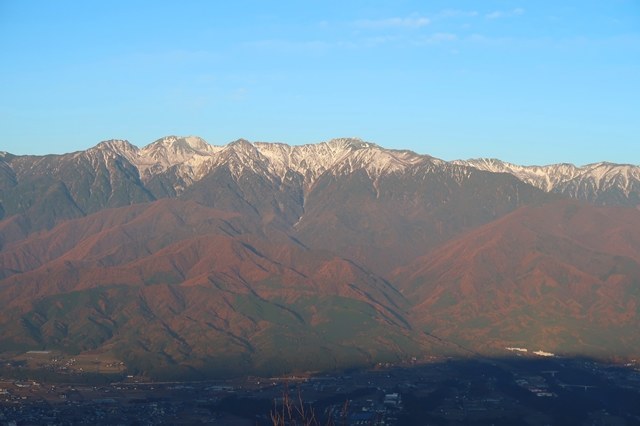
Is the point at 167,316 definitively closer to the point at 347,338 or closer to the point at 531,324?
the point at 347,338

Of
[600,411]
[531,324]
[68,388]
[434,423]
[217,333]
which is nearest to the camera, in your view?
[434,423]

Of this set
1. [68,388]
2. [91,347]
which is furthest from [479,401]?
[91,347]

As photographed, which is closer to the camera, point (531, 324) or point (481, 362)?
point (481, 362)

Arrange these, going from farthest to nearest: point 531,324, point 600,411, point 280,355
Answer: point 531,324 → point 280,355 → point 600,411

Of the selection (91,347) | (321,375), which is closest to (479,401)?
(321,375)

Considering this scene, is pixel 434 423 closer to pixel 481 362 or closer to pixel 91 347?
pixel 481 362

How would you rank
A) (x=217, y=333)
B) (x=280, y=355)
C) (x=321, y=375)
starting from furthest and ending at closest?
(x=217, y=333) < (x=280, y=355) < (x=321, y=375)
